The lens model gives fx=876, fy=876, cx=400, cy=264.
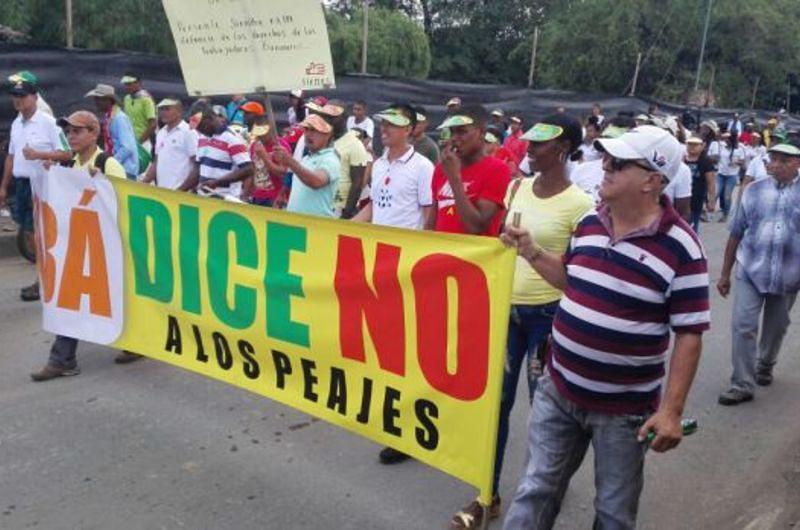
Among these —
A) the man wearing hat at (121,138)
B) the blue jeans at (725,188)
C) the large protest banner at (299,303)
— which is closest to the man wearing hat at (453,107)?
the large protest banner at (299,303)

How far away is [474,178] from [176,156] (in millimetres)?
4428

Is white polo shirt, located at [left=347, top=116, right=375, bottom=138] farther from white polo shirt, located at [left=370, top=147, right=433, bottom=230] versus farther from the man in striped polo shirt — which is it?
the man in striped polo shirt

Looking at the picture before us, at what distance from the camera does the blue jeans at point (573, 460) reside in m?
2.79

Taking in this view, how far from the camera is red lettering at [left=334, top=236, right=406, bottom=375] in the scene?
3.49m

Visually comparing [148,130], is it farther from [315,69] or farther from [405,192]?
[405,192]

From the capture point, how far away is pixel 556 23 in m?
37.0

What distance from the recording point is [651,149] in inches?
106

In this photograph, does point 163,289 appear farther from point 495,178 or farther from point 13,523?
point 495,178

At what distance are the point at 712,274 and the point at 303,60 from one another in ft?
21.6

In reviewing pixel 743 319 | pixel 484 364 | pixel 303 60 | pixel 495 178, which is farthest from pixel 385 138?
pixel 743 319

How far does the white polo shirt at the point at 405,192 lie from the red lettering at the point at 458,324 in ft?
5.00

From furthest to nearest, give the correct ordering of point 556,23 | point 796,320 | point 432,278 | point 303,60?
point 556,23
point 796,320
point 303,60
point 432,278

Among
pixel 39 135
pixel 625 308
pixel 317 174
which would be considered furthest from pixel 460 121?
pixel 39 135

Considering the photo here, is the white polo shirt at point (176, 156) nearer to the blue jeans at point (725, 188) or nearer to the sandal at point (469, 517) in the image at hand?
the sandal at point (469, 517)
